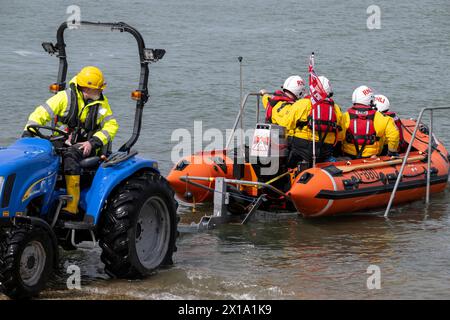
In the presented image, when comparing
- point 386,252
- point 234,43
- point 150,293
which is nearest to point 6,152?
point 150,293

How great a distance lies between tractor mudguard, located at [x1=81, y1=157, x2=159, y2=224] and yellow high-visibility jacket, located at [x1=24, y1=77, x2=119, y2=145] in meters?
0.26

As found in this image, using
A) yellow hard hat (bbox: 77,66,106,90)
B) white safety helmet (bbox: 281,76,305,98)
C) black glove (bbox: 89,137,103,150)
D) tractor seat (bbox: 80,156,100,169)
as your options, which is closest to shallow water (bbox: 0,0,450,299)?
tractor seat (bbox: 80,156,100,169)

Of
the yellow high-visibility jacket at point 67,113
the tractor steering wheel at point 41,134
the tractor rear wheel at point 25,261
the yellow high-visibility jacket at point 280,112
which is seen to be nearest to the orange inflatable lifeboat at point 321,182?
the yellow high-visibility jacket at point 280,112

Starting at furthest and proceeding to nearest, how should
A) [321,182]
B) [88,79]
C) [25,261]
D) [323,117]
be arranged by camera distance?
1. [323,117]
2. [321,182]
3. [88,79]
4. [25,261]

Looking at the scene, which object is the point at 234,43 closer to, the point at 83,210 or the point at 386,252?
the point at 386,252

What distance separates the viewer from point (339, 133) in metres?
11.2

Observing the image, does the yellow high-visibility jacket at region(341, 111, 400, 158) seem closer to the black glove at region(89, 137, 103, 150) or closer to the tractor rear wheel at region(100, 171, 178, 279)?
the tractor rear wheel at region(100, 171, 178, 279)

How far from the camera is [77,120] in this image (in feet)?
24.4

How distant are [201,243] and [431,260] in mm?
2213

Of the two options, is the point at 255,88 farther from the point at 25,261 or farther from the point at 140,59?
the point at 25,261

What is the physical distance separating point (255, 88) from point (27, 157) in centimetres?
1469

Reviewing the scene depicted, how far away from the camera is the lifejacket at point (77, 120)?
7406mm

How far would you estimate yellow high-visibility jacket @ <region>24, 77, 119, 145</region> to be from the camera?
731 centimetres

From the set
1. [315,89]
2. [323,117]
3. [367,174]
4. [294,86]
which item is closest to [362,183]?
[367,174]
